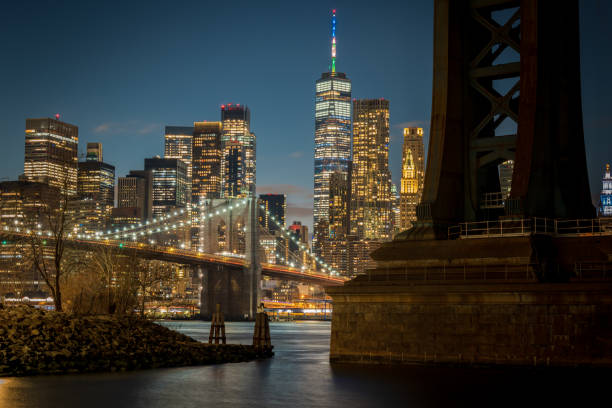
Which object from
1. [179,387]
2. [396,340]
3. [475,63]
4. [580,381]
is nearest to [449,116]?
[475,63]

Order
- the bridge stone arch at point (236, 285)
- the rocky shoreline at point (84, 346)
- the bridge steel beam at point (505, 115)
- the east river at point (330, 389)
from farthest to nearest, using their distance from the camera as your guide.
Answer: the bridge stone arch at point (236, 285), the bridge steel beam at point (505, 115), the rocky shoreline at point (84, 346), the east river at point (330, 389)

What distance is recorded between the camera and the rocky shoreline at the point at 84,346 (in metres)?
34.8

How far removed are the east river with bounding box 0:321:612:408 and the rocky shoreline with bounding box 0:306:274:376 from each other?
1246 mm

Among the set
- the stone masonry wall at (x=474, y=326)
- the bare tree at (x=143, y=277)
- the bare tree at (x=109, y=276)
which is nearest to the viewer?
the stone masonry wall at (x=474, y=326)

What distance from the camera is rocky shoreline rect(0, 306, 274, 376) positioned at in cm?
3475

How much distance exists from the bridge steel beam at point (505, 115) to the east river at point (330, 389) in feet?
30.4

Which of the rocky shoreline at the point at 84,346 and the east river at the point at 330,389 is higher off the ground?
the rocky shoreline at the point at 84,346

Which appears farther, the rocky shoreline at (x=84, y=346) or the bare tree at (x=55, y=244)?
the bare tree at (x=55, y=244)

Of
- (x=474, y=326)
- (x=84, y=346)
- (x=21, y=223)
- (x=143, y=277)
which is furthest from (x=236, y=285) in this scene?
(x=474, y=326)

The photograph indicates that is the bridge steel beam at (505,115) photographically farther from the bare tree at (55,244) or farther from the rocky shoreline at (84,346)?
the bare tree at (55,244)

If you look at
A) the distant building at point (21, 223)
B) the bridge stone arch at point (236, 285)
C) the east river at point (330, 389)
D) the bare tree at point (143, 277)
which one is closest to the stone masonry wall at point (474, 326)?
the east river at point (330, 389)

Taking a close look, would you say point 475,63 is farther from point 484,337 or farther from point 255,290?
point 255,290

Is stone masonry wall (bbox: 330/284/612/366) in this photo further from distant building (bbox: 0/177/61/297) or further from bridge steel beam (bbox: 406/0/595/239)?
distant building (bbox: 0/177/61/297)

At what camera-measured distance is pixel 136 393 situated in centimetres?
3011
